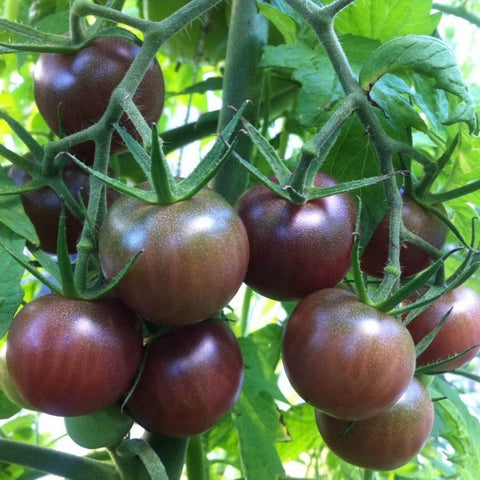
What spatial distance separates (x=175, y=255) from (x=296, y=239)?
118 mm

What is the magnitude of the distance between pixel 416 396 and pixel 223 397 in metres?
0.17

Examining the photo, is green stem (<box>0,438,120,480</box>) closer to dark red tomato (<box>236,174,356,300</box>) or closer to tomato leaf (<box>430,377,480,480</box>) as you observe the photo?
dark red tomato (<box>236,174,356,300</box>)

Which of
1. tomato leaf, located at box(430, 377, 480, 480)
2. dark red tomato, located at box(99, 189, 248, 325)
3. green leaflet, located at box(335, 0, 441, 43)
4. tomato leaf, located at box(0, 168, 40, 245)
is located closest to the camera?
dark red tomato, located at box(99, 189, 248, 325)

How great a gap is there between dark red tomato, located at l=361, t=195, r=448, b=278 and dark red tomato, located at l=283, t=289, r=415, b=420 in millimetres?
105

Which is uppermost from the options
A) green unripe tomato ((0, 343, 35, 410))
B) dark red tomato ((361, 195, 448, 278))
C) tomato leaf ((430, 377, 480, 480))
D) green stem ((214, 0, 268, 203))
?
green stem ((214, 0, 268, 203))

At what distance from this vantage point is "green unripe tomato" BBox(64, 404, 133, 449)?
1.89ft

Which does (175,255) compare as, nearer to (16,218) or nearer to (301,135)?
(16,218)

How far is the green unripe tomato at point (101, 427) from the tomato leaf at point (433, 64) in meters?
0.34

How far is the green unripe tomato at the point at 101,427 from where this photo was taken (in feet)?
1.89

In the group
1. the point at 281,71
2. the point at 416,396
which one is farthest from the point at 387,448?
the point at 281,71

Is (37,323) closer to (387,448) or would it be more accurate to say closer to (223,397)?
(223,397)

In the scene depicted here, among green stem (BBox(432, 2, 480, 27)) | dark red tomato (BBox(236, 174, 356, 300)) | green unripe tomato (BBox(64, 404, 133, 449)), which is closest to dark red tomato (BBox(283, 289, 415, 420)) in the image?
dark red tomato (BBox(236, 174, 356, 300))

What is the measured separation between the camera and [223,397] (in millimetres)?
557

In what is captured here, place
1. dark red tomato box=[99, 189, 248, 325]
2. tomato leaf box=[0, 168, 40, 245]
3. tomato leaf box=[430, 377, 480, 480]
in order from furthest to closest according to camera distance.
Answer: tomato leaf box=[430, 377, 480, 480] → tomato leaf box=[0, 168, 40, 245] → dark red tomato box=[99, 189, 248, 325]
